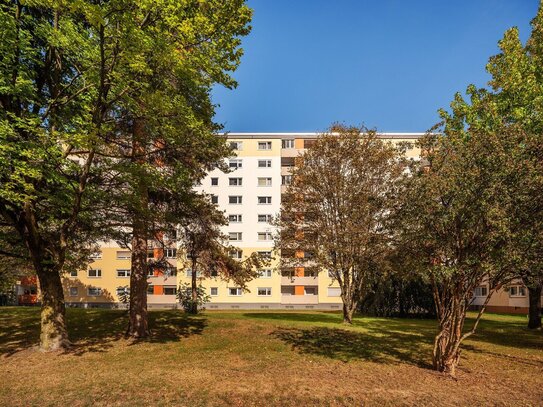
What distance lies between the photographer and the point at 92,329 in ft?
60.2

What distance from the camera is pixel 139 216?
15375 millimetres

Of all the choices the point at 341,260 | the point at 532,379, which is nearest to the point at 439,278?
the point at 532,379

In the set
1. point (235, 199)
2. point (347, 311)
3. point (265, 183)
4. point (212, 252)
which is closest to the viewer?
point (212, 252)

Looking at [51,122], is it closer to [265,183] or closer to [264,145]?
[265,183]

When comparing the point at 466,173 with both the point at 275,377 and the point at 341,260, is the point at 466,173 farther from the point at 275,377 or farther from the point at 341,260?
the point at 341,260

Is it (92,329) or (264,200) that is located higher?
(264,200)

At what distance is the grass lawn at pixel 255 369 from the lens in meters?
9.29

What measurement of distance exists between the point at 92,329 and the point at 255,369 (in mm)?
10158

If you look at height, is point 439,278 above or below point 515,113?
below

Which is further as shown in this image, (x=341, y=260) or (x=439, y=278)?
(x=341, y=260)

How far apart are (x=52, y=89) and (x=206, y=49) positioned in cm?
595

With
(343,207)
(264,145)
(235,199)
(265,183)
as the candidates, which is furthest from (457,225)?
(264,145)

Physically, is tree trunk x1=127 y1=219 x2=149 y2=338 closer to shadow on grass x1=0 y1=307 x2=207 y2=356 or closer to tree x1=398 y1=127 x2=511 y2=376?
shadow on grass x1=0 y1=307 x2=207 y2=356

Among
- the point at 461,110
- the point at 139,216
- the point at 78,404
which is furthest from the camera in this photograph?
the point at 461,110
